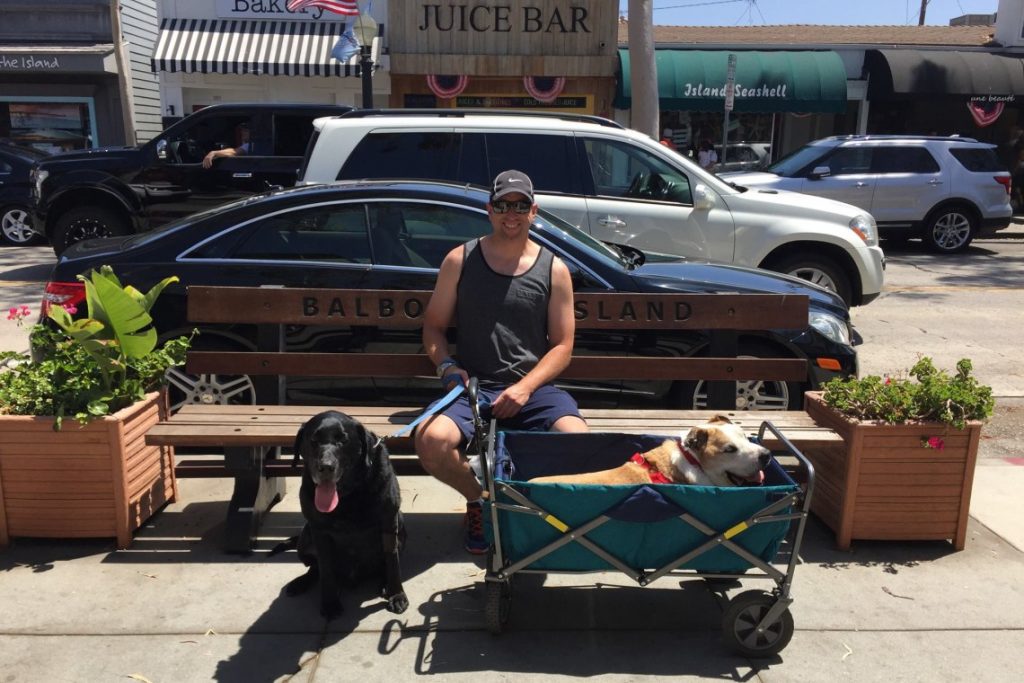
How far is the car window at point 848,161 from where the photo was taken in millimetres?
14570

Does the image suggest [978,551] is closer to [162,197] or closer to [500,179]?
[500,179]

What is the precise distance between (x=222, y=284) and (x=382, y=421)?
1.39 m

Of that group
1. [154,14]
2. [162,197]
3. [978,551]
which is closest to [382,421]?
[978,551]

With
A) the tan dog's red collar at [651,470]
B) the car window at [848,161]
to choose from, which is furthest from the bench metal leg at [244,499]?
the car window at [848,161]

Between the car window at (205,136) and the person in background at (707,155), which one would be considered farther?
the person in background at (707,155)

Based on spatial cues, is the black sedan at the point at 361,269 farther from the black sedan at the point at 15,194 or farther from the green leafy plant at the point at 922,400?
the black sedan at the point at 15,194

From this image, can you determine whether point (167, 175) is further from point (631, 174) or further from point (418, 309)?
point (418, 309)

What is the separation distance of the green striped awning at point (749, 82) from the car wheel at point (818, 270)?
457 inches

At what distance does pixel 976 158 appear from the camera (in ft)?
49.2

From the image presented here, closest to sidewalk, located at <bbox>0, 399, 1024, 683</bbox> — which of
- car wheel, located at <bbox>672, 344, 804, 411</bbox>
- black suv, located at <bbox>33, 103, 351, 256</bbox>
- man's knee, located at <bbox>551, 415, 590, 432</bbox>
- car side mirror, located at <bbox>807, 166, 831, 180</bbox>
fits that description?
man's knee, located at <bbox>551, 415, 590, 432</bbox>

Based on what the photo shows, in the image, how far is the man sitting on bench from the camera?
3941mm

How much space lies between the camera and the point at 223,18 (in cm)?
1961

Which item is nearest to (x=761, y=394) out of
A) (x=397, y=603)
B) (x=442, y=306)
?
(x=442, y=306)

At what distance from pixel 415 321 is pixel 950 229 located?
43.3 feet
